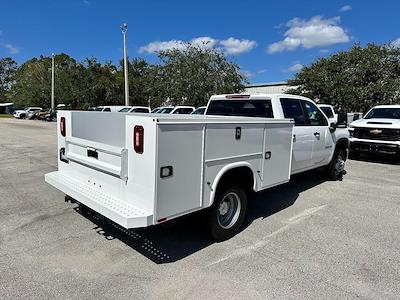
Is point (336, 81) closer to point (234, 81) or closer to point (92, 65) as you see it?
point (234, 81)

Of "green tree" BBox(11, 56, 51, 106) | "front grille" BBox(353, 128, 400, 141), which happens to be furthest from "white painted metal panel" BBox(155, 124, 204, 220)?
"green tree" BBox(11, 56, 51, 106)

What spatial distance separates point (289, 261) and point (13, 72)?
105 m

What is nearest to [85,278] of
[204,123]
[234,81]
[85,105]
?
[204,123]

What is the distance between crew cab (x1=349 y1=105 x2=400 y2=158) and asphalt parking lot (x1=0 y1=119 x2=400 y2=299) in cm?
550

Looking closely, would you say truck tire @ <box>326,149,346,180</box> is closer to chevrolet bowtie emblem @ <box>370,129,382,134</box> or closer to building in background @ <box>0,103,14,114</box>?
chevrolet bowtie emblem @ <box>370,129,382,134</box>

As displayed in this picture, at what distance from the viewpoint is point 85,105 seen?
4244 cm

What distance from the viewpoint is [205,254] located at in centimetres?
397

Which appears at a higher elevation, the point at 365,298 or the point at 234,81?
the point at 234,81

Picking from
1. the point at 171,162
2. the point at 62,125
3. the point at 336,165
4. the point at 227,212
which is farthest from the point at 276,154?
the point at 336,165

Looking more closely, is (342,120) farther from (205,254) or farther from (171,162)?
(171,162)

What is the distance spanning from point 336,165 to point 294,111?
2705 millimetres

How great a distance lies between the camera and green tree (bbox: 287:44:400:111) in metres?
22.1

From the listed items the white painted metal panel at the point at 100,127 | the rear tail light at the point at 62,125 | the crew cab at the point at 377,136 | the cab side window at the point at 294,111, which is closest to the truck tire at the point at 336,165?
the cab side window at the point at 294,111

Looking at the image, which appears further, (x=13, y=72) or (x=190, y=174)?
Answer: (x=13, y=72)
